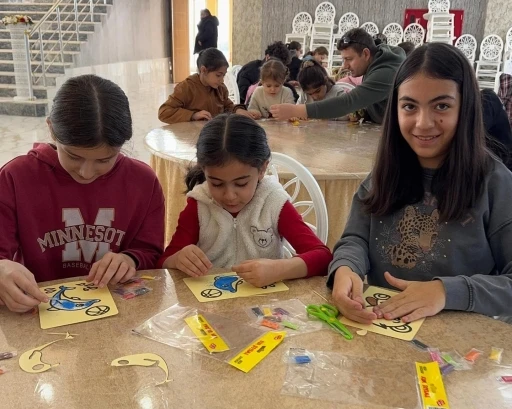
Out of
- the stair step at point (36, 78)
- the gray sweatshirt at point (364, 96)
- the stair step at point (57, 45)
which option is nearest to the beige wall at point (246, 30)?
the stair step at point (57, 45)

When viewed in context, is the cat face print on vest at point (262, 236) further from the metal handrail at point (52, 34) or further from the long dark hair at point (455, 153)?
the metal handrail at point (52, 34)

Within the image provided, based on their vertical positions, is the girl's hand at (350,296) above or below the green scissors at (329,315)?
above

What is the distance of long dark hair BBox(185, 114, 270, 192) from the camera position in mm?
1235

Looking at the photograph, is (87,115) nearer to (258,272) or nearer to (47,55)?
(258,272)

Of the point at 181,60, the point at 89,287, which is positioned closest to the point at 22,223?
the point at 89,287

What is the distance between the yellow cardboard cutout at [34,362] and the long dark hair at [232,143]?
0.62 meters

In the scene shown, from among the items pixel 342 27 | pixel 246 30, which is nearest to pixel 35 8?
pixel 246 30

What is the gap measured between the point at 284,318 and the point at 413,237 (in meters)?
0.42

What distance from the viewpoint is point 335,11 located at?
9.53 meters

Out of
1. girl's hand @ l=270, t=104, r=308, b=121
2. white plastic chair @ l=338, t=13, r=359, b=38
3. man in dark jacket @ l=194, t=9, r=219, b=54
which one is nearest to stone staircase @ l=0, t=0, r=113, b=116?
man in dark jacket @ l=194, t=9, r=219, b=54

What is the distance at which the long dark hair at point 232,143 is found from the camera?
1235 millimetres

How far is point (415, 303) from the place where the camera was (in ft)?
3.02

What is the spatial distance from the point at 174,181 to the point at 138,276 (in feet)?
3.84

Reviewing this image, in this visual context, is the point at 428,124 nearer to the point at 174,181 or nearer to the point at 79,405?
the point at 79,405
